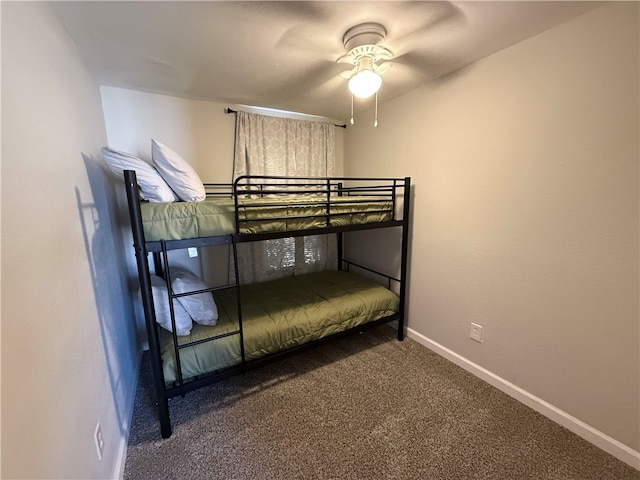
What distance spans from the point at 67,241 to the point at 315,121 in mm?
2435

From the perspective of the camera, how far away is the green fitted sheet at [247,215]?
1.43 m

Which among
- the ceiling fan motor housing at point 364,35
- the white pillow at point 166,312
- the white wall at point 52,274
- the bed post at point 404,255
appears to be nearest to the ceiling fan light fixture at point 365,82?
the ceiling fan motor housing at point 364,35

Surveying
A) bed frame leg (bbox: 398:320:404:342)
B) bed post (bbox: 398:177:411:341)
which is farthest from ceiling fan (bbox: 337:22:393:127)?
bed frame leg (bbox: 398:320:404:342)

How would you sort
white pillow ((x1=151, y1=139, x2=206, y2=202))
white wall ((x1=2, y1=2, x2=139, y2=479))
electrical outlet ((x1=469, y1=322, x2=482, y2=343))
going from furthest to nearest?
electrical outlet ((x1=469, y1=322, x2=482, y2=343)) → white pillow ((x1=151, y1=139, x2=206, y2=202)) → white wall ((x1=2, y1=2, x2=139, y2=479))

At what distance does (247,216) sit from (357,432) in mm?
1417

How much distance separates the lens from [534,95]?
154 centimetres

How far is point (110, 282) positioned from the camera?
5.29ft

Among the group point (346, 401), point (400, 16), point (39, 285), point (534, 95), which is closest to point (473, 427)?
point (346, 401)

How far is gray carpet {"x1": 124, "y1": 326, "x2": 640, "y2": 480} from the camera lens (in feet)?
4.49

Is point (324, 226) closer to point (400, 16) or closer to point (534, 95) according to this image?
point (400, 16)

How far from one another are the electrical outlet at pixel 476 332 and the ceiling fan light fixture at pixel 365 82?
1759 millimetres

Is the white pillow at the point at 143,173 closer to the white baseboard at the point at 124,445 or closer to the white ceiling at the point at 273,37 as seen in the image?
the white ceiling at the point at 273,37

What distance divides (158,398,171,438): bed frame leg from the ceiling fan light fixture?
2.08 metres

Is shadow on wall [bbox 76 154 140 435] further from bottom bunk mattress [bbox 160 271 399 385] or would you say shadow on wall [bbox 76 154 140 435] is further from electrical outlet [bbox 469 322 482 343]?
electrical outlet [bbox 469 322 482 343]
